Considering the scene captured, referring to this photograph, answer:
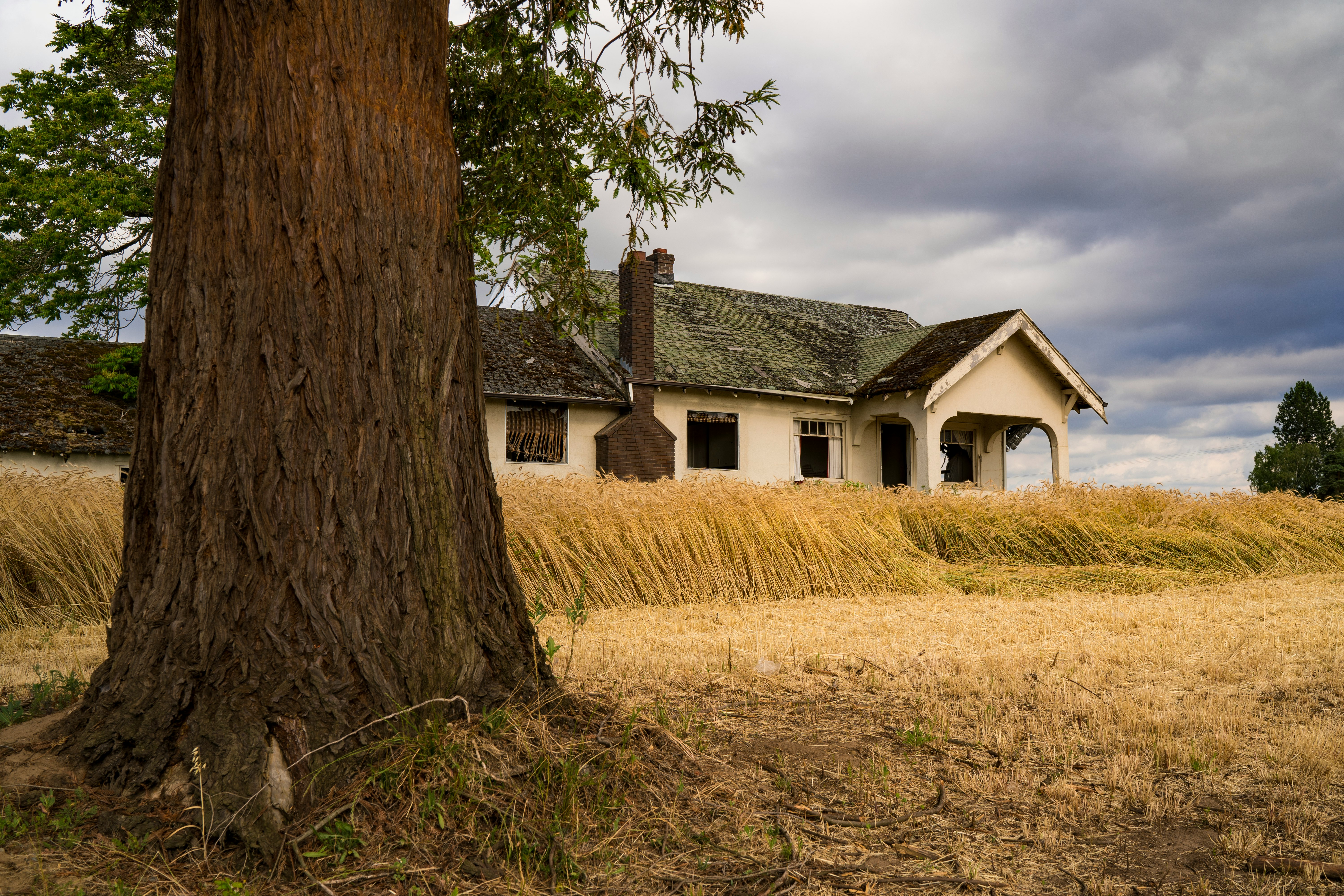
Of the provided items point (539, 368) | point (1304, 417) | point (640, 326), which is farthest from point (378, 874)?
point (1304, 417)

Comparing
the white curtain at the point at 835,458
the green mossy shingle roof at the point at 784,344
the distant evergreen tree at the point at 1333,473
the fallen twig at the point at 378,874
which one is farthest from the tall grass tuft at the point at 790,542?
the distant evergreen tree at the point at 1333,473

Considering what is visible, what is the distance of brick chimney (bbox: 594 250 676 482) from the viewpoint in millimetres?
20188

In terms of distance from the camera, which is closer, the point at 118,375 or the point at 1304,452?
the point at 118,375

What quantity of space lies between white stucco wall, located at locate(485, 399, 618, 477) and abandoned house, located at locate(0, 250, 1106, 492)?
36mm

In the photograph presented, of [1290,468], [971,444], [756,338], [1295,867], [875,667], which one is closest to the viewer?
[1295,867]

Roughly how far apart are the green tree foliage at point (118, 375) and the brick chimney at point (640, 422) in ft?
34.0

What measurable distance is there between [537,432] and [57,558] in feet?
39.0

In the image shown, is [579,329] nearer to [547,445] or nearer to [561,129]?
[561,129]

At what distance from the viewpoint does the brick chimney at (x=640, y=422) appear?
66.2ft

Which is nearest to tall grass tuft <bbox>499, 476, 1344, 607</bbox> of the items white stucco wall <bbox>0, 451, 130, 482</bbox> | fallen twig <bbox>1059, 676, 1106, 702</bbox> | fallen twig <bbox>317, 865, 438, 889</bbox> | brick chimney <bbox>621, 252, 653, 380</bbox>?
fallen twig <bbox>1059, 676, 1106, 702</bbox>

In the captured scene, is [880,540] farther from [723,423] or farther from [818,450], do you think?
[818,450]

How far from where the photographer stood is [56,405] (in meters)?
18.6

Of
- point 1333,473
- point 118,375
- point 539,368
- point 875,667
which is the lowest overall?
point 875,667

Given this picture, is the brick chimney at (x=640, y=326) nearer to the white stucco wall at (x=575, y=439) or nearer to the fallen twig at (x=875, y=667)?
the white stucco wall at (x=575, y=439)
